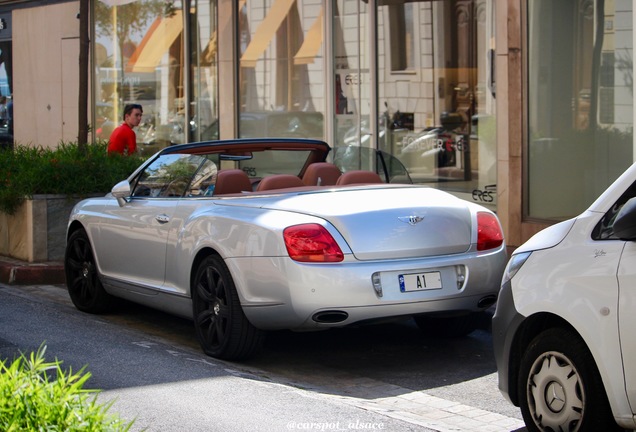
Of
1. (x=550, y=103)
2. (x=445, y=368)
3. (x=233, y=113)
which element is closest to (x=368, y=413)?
(x=445, y=368)

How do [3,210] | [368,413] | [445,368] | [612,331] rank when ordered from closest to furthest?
[612,331] < [368,413] < [445,368] < [3,210]

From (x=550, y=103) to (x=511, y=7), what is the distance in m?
1.18

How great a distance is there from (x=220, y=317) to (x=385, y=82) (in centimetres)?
864

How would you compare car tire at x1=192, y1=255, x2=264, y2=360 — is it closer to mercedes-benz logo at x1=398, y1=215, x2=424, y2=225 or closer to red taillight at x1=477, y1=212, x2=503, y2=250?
mercedes-benz logo at x1=398, y1=215, x2=424, y2=225

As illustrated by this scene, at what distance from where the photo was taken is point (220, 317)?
770cm

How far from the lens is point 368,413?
247 inches

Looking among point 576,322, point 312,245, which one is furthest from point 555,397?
point 312,245

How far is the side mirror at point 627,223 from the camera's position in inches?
190

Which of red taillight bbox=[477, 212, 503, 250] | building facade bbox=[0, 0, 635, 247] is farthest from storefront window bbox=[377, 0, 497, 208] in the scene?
red taillight bbox=[477, 212, 503, 250]

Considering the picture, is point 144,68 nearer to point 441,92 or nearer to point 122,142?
point 122,142

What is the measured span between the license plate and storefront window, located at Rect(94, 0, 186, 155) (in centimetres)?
1249

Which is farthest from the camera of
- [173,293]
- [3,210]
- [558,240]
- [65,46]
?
[65,46]

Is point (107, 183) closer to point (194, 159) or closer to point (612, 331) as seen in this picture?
point (194, 159)

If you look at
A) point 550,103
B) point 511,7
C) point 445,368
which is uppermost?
point 511,7
